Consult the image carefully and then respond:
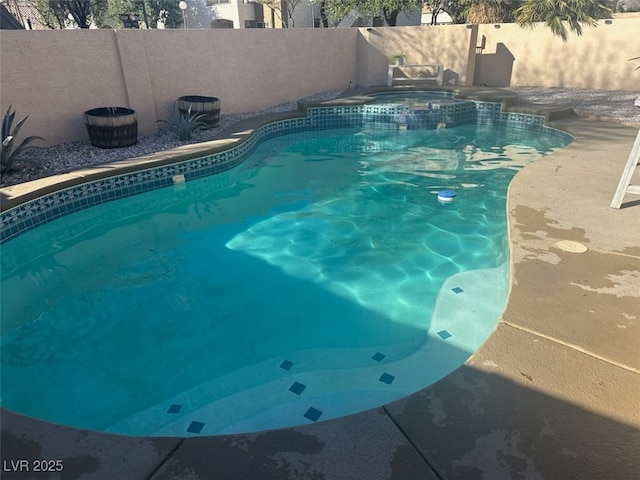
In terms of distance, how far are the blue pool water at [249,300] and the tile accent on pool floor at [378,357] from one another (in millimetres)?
11

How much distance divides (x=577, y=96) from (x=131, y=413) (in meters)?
12.6

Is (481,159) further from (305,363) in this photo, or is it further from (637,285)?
(305,363)

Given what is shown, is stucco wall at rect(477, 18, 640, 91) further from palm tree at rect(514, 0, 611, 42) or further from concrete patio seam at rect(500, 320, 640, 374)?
concrete patio seam at rect(500, 320, 640, 374)

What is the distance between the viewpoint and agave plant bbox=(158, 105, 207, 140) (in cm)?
822

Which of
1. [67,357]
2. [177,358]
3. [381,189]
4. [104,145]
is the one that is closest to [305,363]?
[177,358]

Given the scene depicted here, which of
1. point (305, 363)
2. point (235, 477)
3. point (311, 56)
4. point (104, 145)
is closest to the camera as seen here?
point (235, 477)

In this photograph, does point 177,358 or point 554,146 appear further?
point 554,146

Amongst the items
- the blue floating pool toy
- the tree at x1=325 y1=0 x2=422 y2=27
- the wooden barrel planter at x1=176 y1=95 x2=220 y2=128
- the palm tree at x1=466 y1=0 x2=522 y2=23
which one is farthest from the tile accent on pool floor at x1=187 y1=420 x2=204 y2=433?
the tree at x1=325 y1=0 x2=422 y2=27

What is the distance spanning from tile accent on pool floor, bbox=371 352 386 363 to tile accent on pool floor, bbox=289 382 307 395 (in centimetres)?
64

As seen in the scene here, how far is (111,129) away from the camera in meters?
7.52

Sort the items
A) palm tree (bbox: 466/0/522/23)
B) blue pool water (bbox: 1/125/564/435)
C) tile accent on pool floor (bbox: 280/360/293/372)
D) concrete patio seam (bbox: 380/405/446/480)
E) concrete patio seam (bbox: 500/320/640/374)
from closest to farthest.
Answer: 1. concrete patio seam (bbox: 380/405/446/480)
2. concrete patio seam (bbox: 500/320/640/374)
3. blue pool water (bbox: 1/125/564/435)
4. tile accent on pool floor (bbox: 280/360/293/372)
5. palm tree (bbox: 466/0/522/23)

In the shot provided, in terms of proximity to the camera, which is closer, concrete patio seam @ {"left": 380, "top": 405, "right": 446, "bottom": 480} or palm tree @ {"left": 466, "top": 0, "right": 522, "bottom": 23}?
concrete patio seam @ {"left": 380, "top": 405, "right": 446, "bottom": 480}

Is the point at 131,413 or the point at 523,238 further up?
the point at 523,238

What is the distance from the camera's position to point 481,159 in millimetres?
8297
